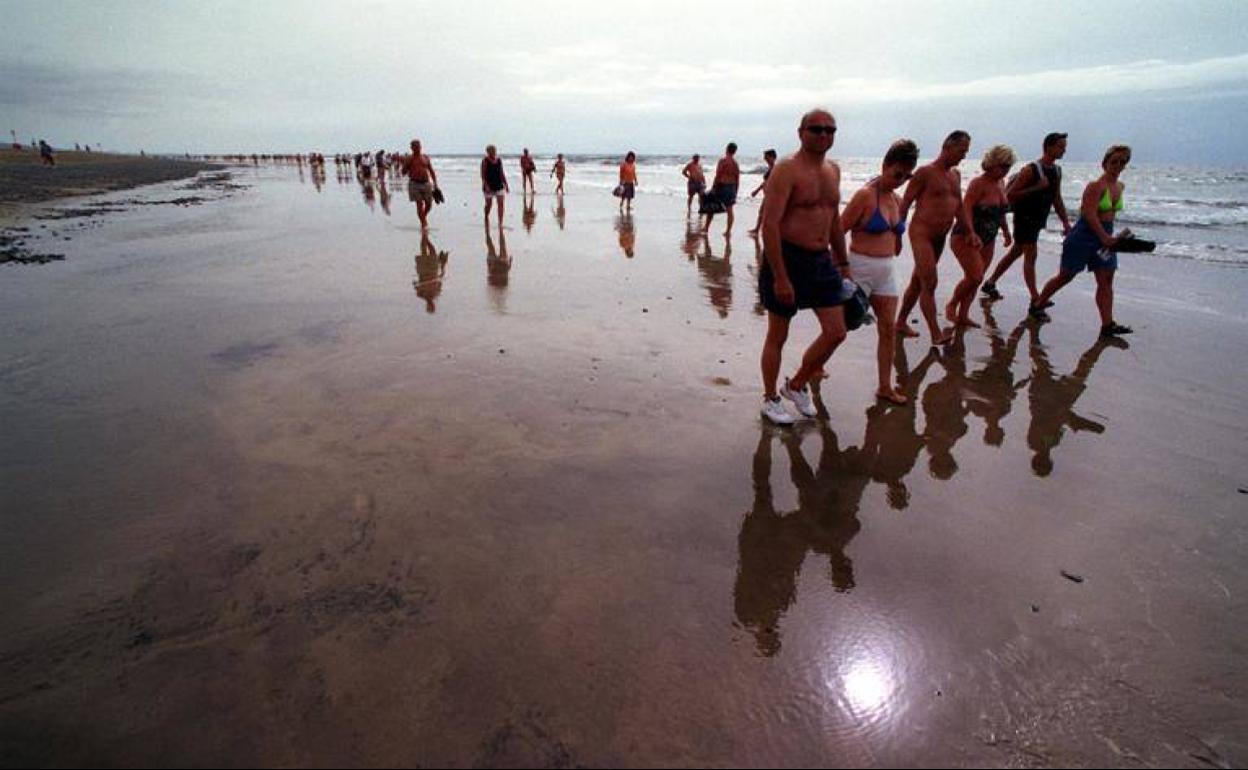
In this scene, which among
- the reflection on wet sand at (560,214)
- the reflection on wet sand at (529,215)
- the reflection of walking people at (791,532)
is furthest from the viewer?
the reflection on wet sand at (560,214)

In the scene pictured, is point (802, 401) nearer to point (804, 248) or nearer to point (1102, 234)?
point (804, 248)

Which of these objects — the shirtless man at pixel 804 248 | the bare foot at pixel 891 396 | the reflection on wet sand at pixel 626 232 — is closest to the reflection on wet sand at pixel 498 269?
the reflection on wet sand at pixel 626 232

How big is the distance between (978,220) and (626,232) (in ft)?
27.3

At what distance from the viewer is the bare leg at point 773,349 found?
3965 mm

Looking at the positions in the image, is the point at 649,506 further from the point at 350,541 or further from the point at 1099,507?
the point at 1099,507

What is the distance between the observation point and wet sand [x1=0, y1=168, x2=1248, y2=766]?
189cm

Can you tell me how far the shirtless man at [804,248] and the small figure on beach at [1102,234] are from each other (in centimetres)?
386

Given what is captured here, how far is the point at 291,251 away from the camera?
10297 mm

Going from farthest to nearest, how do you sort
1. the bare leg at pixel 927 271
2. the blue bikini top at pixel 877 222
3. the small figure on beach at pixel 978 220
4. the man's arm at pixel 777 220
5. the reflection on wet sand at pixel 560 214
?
1. the reflection on wet sand at pixel 560 214
2. the small figure on beach at pixel 978 220
3. the bare leg at pixel 927 271
4. the blue bikini top at pixel 877 222
5. the man's arm at pixel 777 220

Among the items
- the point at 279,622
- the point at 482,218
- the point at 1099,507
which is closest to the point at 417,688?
the point at 279,622

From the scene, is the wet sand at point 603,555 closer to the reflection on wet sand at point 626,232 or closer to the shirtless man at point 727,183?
the reflection on wet sand at point 626,232

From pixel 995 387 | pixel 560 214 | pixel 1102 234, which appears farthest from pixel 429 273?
pixel 560 214

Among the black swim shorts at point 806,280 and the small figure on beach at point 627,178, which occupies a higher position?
the small figure on beach at point 627,178

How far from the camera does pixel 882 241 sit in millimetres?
4422
